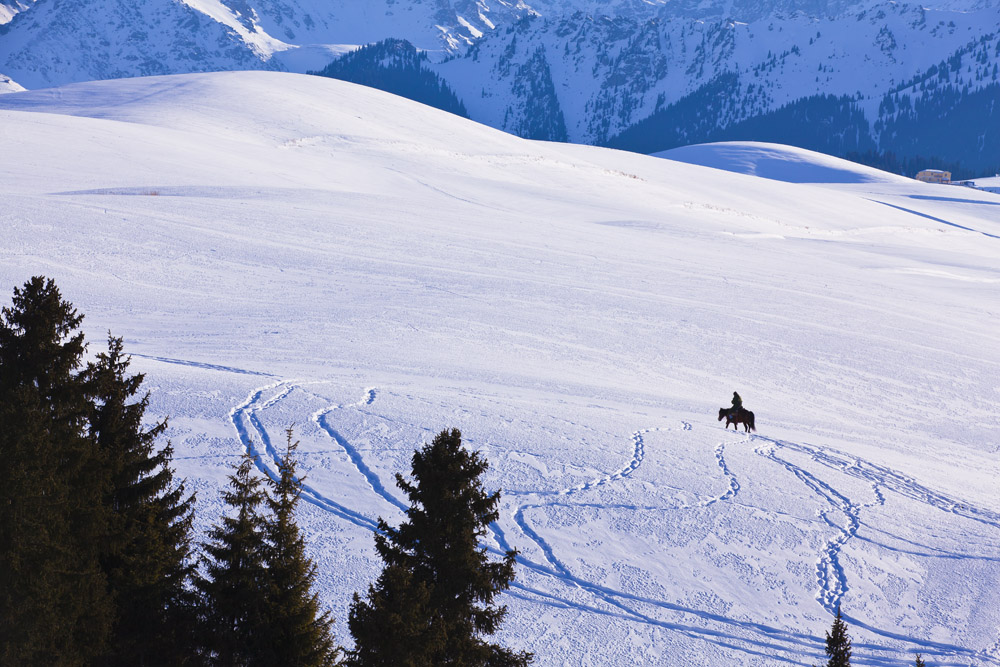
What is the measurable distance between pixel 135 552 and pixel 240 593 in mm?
964

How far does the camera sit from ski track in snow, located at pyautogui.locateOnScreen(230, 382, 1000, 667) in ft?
25.5

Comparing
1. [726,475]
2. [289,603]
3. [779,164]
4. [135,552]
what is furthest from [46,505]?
[779,164]

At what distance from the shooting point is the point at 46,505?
4773 millimetres

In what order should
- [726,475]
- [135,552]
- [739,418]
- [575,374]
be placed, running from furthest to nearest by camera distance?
[575,374]
[739,418]
[726,475]
[135,552]

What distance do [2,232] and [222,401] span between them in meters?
11.3

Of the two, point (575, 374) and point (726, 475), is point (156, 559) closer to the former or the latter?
point (726, 475)

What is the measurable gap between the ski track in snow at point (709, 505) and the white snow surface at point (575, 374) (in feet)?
0.12

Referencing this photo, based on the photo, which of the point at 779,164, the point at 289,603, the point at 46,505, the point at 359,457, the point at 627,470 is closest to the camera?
the point at 46,505

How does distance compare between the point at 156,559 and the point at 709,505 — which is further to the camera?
the point at 709,505

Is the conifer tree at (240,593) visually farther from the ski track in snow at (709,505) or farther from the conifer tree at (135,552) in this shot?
the ski track in snow at (709,505)

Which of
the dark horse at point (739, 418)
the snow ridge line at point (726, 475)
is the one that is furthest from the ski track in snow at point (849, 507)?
the snow ridge line at point (726, 475)

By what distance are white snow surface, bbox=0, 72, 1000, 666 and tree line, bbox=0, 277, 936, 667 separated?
2469 mm

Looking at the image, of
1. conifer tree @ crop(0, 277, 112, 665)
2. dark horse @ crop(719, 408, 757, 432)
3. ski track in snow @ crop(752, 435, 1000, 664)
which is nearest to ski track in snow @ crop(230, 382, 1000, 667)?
ski track in snow @ crop(752, 435, 1000, 664)

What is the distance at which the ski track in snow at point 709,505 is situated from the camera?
25.5 feet
